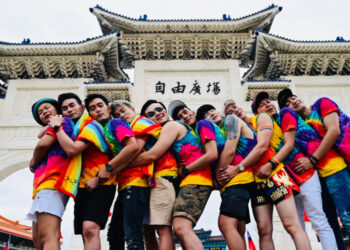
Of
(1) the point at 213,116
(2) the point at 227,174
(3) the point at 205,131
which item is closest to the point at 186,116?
(1) the point at 213,116

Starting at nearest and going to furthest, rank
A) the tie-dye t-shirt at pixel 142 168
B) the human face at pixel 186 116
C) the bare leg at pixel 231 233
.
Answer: the bare leg at pixel 231 233 < the tie-dye t-shirt at pixel 142 168 < the human face at pixel 186 116

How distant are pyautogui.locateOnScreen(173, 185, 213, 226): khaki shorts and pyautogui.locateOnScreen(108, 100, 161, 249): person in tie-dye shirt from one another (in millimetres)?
253

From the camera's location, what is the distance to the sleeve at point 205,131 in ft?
7.09

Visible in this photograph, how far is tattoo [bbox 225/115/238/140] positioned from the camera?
7.29 ft

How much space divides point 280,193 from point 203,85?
290 inches

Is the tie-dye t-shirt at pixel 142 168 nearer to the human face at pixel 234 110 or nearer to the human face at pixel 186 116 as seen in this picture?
the human face at pixel 186 116

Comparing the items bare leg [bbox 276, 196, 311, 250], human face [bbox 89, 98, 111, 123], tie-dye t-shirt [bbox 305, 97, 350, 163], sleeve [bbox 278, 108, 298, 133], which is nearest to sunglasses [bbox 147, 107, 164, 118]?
human face [bbox 89, 98, 111, 123]

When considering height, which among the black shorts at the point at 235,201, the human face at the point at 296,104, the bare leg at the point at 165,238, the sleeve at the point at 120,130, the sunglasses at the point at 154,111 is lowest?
the bare leg at the point at 165,238

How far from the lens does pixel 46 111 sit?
92.4 inches

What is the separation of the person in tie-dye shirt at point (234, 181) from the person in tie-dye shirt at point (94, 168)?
786 millimetres

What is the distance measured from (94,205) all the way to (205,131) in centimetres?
108

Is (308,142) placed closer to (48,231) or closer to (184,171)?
(184,171)

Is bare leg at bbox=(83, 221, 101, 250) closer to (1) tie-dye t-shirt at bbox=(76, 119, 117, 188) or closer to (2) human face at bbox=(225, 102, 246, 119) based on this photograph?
(1) tie-dye t-shirt at bbox=(76, 119, 117, 188)

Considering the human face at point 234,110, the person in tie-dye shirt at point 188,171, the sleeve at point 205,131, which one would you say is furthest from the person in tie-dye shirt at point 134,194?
the human face at point 234,110
